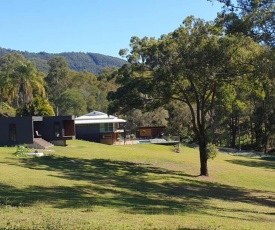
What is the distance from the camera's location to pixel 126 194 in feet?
60.2

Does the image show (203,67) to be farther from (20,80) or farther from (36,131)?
(20,80)

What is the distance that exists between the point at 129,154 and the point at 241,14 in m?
24.4

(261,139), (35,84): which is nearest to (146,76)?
(35,84)

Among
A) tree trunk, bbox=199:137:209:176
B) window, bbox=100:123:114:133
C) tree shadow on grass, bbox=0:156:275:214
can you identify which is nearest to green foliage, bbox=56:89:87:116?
window, bbox=100:123:114:133

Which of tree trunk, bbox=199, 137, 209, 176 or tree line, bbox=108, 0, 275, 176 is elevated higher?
tree line, bbox=108, 0, 275, 176

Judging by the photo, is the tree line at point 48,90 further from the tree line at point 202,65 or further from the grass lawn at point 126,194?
the grass lawn at point 126,194

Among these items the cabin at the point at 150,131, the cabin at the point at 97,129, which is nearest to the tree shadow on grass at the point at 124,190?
the cabin at the point at 97,129

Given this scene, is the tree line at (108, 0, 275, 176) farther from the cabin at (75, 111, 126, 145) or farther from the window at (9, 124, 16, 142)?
the cabin at (75, 111, 126, 145)

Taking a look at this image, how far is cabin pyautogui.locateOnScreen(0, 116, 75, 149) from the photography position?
36.8 m

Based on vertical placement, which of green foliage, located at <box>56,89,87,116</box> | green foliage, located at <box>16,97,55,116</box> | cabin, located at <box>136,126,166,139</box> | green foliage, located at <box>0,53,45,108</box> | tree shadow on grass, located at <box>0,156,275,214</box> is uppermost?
green foliage, located at <box>0,53,45,108</box>

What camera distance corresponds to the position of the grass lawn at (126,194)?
10.8 meters

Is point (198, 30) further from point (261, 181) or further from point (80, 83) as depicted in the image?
point (80, 83)

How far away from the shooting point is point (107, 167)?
28.8 m

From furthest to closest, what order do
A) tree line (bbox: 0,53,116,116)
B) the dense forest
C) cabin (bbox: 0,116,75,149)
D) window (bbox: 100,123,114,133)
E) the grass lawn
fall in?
window (bbox: 100,123,114,133) < tree line (bbox: 0,53,116,116) < cabin (bbox: 0,116,75,149) < the dense forest < the grass lawn
